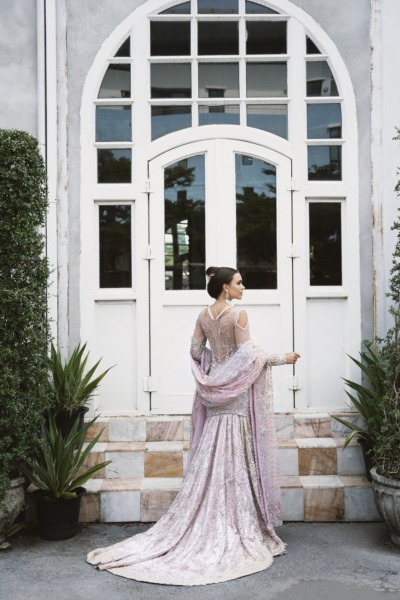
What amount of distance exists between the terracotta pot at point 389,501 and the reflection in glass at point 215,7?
398cm

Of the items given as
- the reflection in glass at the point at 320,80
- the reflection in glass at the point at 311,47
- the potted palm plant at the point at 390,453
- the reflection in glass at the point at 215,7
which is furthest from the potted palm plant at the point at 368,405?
the reflection in glass at the point at 215,7

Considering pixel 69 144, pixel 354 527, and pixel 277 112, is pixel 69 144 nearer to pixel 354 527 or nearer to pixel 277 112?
pixel 277 112

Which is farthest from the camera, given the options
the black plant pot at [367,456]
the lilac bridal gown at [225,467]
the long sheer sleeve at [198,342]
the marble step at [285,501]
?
the black plant pot at [367,456]

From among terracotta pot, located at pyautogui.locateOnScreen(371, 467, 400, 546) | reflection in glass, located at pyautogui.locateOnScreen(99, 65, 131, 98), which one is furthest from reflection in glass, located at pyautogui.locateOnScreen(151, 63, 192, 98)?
terracotta pot, located at pyautogui.locateOnScreen(371, 467, 400, 546)

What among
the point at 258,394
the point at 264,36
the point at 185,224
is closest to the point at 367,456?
the point at 258,394

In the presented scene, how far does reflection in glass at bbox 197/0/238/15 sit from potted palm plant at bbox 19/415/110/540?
372 centimetres

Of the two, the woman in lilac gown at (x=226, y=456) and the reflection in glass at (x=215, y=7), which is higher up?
the reflection in glass at (x=215, y=7)

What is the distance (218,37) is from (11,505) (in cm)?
411

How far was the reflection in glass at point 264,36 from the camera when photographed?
244 inches

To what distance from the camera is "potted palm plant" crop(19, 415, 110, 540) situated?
196 inches

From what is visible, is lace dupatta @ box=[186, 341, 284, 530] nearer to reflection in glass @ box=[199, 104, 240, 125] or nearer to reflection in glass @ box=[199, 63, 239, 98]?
reflection in glass @ box=[199, 104, 240, 125]

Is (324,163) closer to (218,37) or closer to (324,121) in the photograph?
(324,121)

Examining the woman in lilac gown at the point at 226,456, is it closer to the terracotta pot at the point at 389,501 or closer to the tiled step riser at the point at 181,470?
the tiled step riser at the point at 181,470

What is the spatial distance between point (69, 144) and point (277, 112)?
1.79 m
